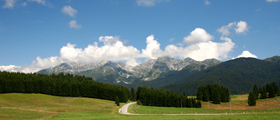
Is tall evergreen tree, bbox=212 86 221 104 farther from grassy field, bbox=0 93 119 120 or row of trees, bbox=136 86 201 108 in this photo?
grassy field, bbox=0 93 119 120

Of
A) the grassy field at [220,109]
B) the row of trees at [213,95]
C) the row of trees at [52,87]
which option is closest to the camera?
the grassy field at [220,109]

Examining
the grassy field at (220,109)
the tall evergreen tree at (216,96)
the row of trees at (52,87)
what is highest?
the row of trees at (52,87)

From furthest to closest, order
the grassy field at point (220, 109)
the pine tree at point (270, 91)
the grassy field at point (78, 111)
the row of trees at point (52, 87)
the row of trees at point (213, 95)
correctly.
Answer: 1. the row of trees at point (213, 95)
2. the pine tree at point (270, 91)
3. the row of trees at point (52, 87)
4. the grassy field at point (220, 109)
5. the grassy field at point (78, 111)

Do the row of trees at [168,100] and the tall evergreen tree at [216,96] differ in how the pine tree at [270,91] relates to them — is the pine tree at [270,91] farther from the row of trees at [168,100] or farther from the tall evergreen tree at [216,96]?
the row of trees at [168,100]

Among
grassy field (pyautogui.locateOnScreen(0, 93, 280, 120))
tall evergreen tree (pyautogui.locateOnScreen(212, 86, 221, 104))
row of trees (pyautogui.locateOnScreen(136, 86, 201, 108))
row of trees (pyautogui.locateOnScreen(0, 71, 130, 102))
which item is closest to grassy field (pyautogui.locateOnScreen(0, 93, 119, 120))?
grassy field (pyautogui.locateOnScreen(0, 93, 280, 120))

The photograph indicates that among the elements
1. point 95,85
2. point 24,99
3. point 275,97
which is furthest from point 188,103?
point 24,99

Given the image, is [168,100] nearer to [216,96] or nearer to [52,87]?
[216,96]

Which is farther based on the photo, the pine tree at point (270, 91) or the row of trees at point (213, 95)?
the row of trees at point (213, 95)

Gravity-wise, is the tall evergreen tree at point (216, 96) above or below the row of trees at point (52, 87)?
below

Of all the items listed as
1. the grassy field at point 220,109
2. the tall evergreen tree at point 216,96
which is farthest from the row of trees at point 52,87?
the tall evergreen tree at point 216,96

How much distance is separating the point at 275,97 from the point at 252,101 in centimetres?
2289

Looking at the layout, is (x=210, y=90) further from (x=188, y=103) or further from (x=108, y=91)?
(x=108, y=91)

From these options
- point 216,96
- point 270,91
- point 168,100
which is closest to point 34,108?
point 168,100

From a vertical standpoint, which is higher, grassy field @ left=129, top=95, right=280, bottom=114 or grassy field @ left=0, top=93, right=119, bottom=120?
grassy field @ left=0, top=93, right=119, bottom=120
